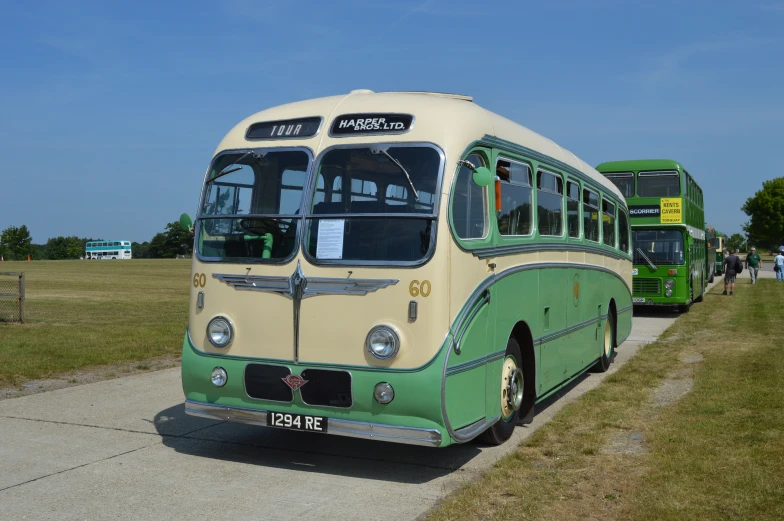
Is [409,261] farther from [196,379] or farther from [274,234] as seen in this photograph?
[196,379]

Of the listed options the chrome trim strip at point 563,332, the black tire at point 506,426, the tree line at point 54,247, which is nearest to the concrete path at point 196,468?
the black tire at point 506,426

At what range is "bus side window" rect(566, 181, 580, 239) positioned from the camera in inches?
385

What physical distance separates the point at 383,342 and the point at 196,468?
1.98 metres

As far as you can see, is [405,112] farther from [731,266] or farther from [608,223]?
[731,266]

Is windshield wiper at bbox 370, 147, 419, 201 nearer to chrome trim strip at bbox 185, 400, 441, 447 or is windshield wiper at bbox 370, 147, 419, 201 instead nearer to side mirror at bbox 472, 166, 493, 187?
side mirror at bbox 472, 166, 493, 187

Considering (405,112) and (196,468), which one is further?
(196,468)

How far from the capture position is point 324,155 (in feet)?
22.0

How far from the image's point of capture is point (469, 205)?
670cm

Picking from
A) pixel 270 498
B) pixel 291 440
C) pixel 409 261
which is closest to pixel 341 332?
pixel 409 261

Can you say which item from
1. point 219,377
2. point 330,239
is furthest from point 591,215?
point 219,377

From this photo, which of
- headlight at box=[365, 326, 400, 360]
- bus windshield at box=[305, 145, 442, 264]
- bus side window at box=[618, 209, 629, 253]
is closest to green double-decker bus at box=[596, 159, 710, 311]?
bus side window at box=[618, 209, 629, 253]

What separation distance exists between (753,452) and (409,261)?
139 inches

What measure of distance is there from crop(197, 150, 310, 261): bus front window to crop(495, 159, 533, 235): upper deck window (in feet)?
6.05

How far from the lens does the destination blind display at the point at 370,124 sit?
6574 mm
